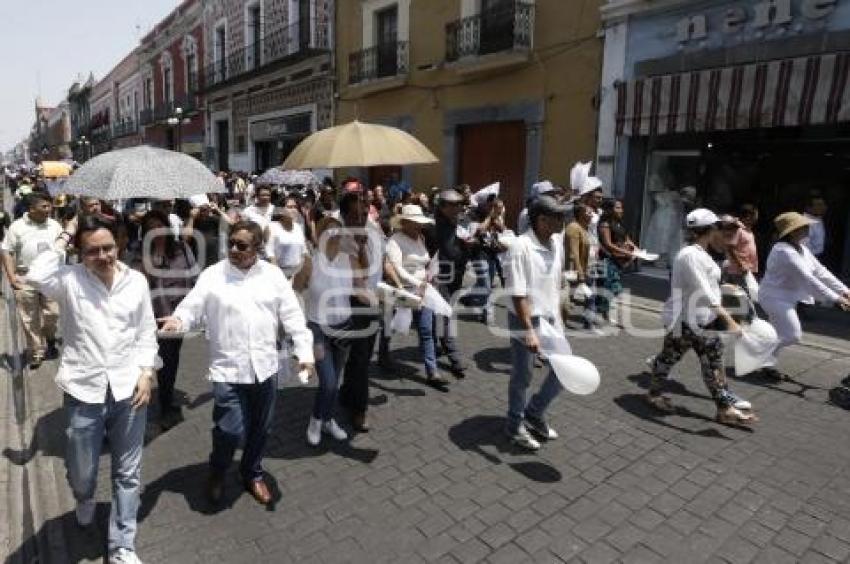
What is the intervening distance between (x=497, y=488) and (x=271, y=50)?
68.9 ft

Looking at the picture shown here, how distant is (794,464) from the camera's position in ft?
13.4

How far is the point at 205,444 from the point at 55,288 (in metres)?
1.83

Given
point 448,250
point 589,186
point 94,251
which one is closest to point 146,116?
point 589,186

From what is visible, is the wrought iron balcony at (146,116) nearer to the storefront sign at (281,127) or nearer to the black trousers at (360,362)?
the storefront sign at (281,127)

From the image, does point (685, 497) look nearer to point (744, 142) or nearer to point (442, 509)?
point (442, 509)

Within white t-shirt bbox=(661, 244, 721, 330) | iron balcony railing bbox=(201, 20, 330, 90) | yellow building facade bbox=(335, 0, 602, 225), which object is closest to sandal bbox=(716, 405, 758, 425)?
white t-shirt bbox=(661, 244, 721, 330)

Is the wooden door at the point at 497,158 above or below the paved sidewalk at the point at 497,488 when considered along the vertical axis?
above

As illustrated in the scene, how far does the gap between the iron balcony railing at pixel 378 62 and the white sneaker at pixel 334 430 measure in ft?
Answer: 43.8

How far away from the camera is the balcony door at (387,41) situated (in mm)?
16453

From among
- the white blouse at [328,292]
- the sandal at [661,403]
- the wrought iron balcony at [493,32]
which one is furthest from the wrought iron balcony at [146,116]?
the sandal at [661,403]

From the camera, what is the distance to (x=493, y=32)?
43.1ft

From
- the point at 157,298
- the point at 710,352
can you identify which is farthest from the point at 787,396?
the point at 157,298

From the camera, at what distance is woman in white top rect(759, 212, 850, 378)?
5.27 meters

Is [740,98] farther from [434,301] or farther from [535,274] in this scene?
[535,274]
